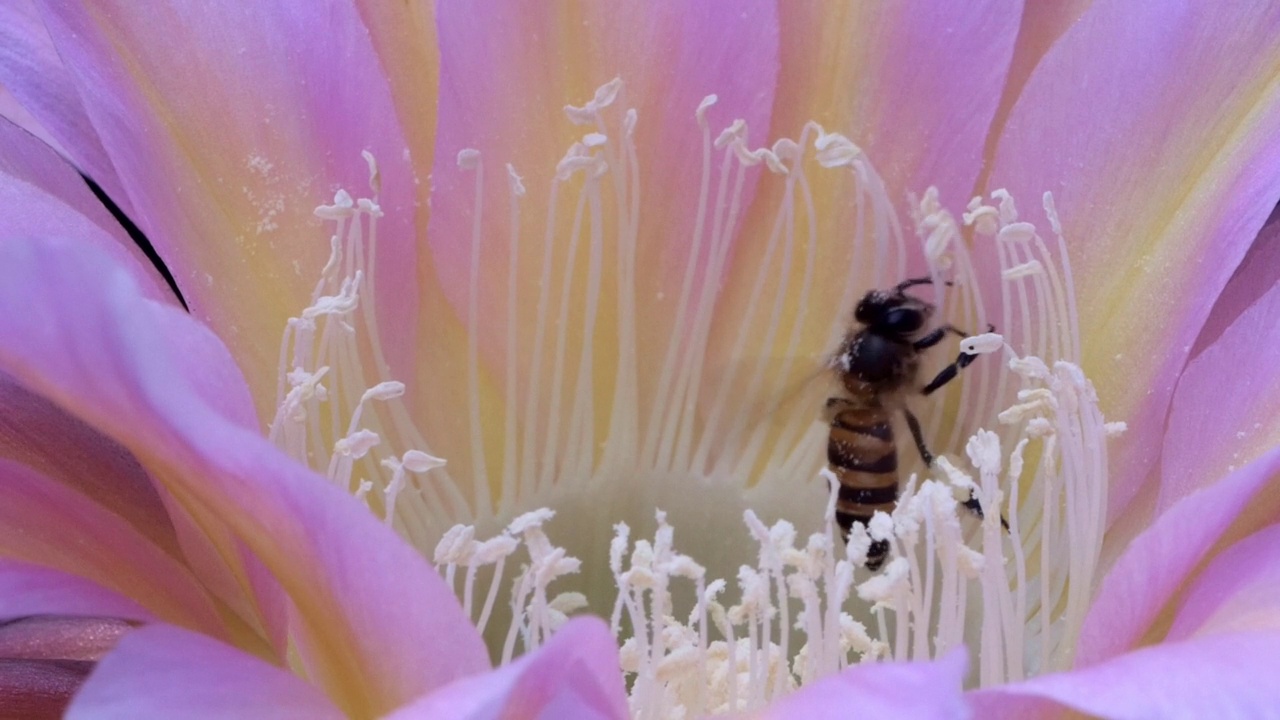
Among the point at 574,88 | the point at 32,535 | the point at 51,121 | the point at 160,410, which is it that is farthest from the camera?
the point at 574,88

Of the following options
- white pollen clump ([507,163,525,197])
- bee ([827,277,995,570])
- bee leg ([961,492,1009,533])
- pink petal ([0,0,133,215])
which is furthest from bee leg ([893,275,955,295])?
pink petal ([0,0,133,215])

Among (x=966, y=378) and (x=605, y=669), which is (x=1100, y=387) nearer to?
(x=966, y=378)

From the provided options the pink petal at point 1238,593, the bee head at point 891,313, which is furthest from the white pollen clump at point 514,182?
the pink petal at point 1238,593

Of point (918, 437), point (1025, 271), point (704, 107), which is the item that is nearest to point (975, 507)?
point (918, 437)

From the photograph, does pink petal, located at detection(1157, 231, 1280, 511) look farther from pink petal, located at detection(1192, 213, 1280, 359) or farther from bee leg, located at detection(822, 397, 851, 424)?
bee leg, located at detection(822, 397, 851, 424)

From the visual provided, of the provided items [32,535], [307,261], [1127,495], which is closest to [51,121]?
[307,261]
